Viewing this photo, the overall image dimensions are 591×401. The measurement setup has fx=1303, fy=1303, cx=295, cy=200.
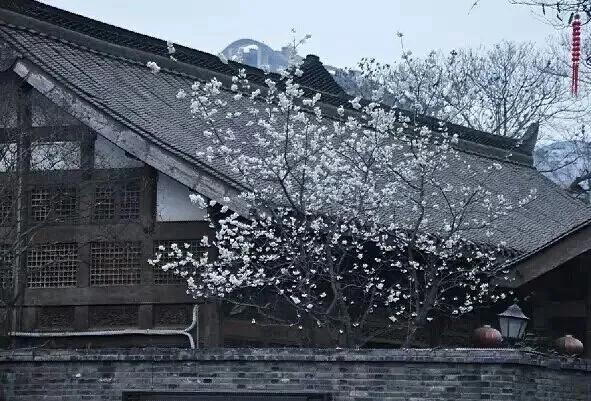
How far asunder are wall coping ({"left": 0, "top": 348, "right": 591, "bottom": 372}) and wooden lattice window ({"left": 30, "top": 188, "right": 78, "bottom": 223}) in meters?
3.94

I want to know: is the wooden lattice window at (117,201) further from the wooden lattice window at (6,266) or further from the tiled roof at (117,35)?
the tiled roof at (117,35)

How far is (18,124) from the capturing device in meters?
17.1

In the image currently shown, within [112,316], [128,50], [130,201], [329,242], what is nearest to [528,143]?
[128,50]

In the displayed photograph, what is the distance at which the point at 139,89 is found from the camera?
19.8 meters

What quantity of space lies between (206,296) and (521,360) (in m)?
5.20

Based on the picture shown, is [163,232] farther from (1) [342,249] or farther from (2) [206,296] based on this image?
(1) [342,249]

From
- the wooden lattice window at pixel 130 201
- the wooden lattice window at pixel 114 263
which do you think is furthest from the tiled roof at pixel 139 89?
the wooden lattice window at pixel 114 263

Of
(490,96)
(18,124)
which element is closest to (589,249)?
(18,124)

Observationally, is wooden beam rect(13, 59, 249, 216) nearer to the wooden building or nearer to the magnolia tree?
the wooden building

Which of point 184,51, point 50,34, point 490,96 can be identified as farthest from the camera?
point 490,96

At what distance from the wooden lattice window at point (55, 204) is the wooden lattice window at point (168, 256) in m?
1.25

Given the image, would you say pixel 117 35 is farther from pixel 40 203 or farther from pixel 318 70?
pixel 318 70

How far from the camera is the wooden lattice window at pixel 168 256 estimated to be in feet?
56.1

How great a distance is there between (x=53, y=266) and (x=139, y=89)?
142 inches
